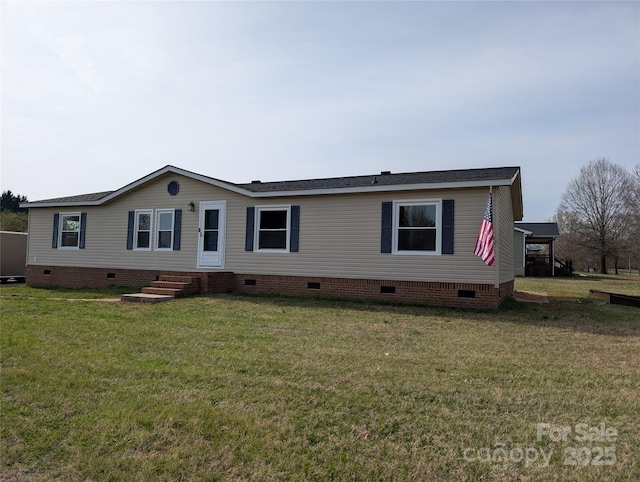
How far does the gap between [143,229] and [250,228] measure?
165 inches

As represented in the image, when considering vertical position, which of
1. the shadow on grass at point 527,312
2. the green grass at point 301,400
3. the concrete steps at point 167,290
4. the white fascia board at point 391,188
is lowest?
the green grass at point 301,400

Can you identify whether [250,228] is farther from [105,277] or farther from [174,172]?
[105,277]

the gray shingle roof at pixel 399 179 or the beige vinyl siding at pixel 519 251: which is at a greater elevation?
the gray shingle roof at pixel 399 179

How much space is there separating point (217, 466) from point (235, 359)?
2294 millimetres

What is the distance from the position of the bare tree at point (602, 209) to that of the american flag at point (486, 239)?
3330 centimetres

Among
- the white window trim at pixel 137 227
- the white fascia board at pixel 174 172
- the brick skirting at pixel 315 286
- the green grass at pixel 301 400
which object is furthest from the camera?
the white window trim at pixel 137 227

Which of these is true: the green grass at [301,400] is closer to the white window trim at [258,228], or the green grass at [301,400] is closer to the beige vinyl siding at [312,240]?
the beige vinyl siding at [312,240]

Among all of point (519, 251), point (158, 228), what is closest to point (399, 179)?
point (158, 228)

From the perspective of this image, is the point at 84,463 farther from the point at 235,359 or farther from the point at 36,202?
the point at 36,202

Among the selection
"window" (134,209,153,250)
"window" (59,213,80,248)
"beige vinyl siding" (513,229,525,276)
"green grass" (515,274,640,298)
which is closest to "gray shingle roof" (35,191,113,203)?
"window" (59,213,80,248)

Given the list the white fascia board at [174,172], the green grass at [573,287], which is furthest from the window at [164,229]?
the green grass at [573,287]

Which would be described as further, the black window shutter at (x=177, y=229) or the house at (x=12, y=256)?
the house at (x=12, y=256)

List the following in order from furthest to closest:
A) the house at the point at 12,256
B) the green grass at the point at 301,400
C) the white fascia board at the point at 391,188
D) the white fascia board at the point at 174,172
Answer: the house at the point at 12,256 < the white fascia board at the point at 174,172 < the white fascia board at the point at 391,188 < the green grass at the point at 301,400

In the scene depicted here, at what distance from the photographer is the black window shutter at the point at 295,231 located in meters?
12.1
